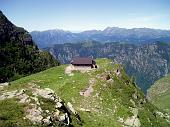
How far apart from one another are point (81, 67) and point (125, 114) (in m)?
38.8

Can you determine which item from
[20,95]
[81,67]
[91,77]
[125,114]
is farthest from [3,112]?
[81,67]

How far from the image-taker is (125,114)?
71.2m

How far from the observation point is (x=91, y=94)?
255 feet

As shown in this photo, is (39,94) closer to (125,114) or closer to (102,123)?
(102,123)

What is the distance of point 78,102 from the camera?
7331cm

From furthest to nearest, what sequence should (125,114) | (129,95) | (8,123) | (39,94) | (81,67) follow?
1. (81,67)
2. (129,95)
3. (125,114)
4. (39,94)
5. (8,123)

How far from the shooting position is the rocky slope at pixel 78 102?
125 ft

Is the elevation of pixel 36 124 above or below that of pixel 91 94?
above

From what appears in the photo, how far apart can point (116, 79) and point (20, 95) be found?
51684mm

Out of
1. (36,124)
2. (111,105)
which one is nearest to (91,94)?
(111,105)

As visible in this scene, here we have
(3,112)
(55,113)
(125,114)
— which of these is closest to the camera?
(3,112)

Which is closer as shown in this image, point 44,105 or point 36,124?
point 36,124

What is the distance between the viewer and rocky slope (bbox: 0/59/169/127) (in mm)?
37969

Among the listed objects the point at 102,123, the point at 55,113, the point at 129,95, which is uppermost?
the point at 55,113
